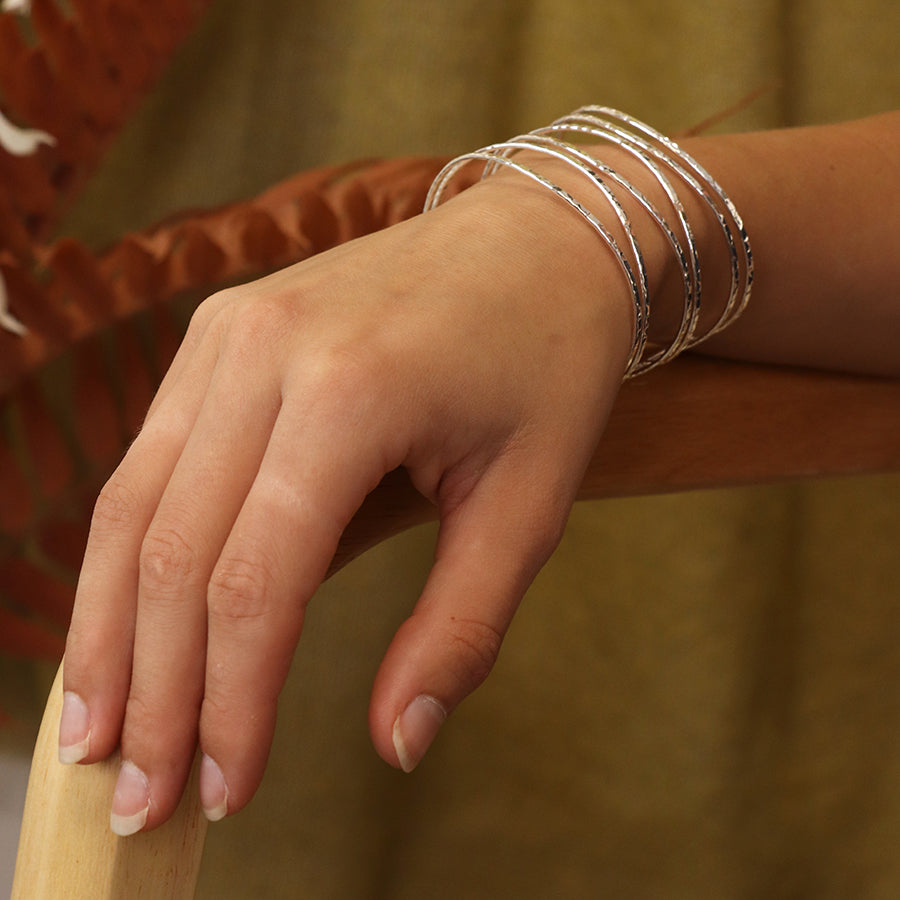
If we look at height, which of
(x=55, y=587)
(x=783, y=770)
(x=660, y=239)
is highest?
(x=660, y=239)

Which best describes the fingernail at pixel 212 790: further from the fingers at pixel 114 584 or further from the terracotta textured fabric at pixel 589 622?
the terracotta textured fabric at pixel 589 622

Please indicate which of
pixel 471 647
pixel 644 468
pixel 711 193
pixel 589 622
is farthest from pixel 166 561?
pixel 589 622

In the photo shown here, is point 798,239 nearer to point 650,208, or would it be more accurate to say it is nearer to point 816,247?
point 816,247

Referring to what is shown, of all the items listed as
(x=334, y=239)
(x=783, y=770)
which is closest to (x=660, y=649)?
(x=783, y=770)

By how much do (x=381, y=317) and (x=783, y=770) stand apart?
768 millimetres

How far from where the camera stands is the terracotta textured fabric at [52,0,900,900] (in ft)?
2.94

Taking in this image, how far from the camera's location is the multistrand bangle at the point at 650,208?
1.50 feet

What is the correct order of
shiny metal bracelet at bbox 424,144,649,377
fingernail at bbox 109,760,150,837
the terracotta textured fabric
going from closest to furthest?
fingernail at bbox 109,760,150,837 → shiny metal bracelet at bbox 424,144,649,377 → the terracotta textured fabric

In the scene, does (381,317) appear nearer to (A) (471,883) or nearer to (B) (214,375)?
(B) (214,375)

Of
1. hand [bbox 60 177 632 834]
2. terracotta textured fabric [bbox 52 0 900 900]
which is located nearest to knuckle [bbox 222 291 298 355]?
hand [bbox 60 177 632 834]

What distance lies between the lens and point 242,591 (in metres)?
0.33

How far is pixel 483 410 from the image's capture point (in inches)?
14.5

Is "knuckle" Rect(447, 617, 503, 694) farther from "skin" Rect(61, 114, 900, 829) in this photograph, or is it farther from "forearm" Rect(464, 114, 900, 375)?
"forearm" Rect(464, 114, 900, 375)

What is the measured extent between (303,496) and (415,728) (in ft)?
0.30
